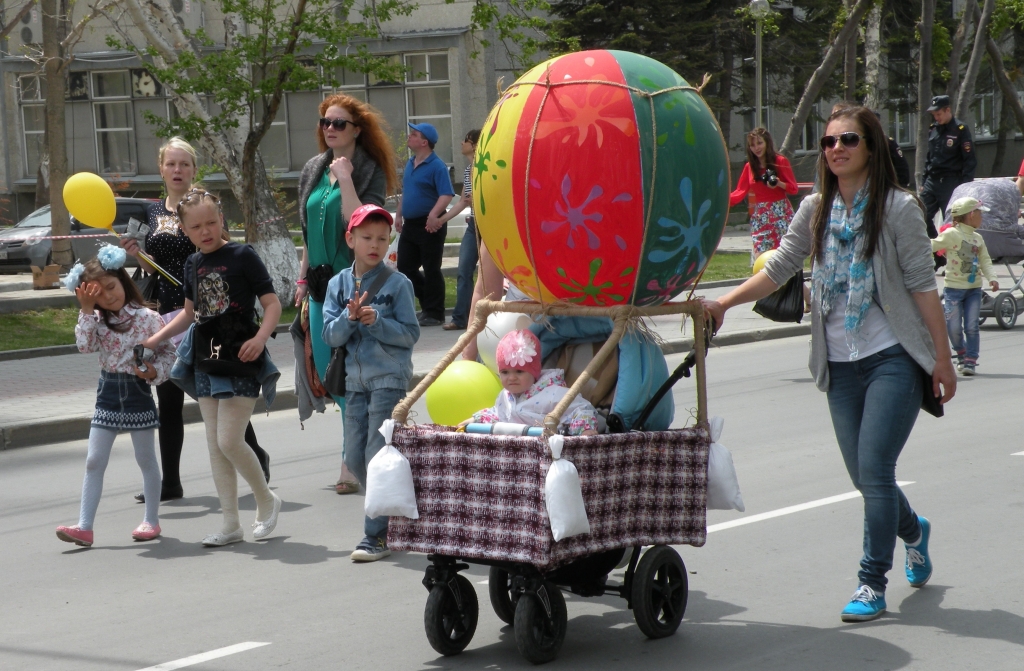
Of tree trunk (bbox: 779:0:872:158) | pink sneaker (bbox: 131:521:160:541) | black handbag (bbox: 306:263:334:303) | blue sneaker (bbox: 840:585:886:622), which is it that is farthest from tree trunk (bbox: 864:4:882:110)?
blue sneaker (bbox: 840:585:886:622)

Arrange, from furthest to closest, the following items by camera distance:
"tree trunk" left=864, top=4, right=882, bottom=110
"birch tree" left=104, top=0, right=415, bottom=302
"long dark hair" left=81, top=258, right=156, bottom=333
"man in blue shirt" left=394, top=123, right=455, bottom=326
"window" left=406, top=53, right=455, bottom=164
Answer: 1. "window" left=406, top=53, right=455, bottom=164
2. "tree trunk" left=864, top=4, right=882, bottom=110
3. "birch tree" left=104, top=0, right=415, bottom=302
4. "man in blue shirt" left=394, top=123, right=455, bottom=326
5. "long dark hair" left=81, top=258, right=156, bottom=333

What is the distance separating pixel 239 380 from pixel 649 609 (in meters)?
2.61

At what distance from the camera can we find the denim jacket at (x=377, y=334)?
19.4ft

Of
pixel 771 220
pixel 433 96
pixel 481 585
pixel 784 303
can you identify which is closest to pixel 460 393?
pixel 481 585

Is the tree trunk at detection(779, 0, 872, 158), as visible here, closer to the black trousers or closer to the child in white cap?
the black trousers

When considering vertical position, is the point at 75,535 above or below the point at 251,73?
below

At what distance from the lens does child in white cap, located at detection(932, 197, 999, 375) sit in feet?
36.1

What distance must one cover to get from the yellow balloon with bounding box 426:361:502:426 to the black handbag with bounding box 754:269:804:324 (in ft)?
4.71

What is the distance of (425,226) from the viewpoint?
47.6 feet

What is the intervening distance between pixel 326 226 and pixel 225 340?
94 cm

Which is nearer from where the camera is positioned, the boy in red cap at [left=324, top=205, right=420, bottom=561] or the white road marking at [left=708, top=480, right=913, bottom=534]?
the boy in red cap at [left=324, top=205, right=420, bottom=561]

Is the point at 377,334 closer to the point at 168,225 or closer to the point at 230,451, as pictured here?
the point at 230,451

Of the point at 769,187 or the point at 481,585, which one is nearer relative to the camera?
the point at 481,585

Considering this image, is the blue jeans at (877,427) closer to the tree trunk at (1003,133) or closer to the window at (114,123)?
the window at (114,123)
